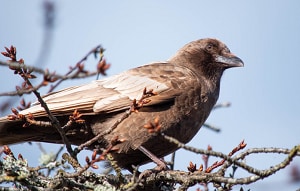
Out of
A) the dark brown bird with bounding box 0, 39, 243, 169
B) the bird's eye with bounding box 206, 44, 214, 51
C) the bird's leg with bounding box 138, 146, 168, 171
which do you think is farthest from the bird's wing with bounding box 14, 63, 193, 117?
the bird's eye with bounding box 206, 44, 214, 51

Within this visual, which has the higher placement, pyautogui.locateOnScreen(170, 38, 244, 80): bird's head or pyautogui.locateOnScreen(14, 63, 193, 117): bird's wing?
pyautogui.locateOnScreen(170, 38, 244, 80): bird's head

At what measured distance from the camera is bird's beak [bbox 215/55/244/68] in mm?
7301

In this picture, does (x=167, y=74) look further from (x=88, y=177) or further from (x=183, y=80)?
(x=88, y=177)

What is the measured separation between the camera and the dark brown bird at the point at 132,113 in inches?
235

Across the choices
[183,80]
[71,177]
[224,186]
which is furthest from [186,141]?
[71,177]

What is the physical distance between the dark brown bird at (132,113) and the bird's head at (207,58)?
58cm

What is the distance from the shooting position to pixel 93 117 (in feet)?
19.9

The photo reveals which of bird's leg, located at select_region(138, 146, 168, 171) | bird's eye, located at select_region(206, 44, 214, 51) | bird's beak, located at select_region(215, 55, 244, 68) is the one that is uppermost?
bird's eye, located at select_region(206, 44, 214, 51)

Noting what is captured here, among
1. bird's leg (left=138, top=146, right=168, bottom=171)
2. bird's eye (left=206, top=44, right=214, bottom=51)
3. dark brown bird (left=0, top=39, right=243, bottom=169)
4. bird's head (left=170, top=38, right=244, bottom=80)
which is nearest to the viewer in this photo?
bird's leg (left=138, top=146, right=168, bottom=171)

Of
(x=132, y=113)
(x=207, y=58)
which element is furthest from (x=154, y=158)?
(x=207, y=58)

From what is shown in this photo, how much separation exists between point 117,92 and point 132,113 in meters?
0.41

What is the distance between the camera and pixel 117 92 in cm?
632

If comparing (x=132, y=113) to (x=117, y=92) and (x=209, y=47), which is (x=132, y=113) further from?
(x=209, y=47)

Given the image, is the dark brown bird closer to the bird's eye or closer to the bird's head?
the bird's head
